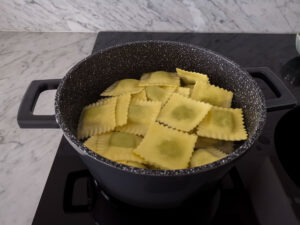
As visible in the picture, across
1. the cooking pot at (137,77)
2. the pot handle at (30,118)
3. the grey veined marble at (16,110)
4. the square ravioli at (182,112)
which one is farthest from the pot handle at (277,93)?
the grey veined marble at (16,110)

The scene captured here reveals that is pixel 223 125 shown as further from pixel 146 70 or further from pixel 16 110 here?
pixel 16 110

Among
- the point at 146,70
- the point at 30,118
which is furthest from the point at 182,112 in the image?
the point at 30,118

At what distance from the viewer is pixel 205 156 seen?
0.47m

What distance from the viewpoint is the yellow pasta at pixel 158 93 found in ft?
1.90

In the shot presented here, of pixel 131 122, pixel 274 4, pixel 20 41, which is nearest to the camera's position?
pixel 131 122

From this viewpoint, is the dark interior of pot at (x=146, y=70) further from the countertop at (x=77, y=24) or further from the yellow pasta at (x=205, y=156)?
the countertop at (x=77, y=24)

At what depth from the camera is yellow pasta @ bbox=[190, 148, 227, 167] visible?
0.46 meters

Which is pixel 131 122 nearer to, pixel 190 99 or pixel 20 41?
pixel 190 99

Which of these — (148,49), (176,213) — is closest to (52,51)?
(148,49)

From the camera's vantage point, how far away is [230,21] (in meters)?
0.90

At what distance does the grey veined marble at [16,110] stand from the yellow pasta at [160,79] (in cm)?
25

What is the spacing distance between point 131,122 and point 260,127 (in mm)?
230

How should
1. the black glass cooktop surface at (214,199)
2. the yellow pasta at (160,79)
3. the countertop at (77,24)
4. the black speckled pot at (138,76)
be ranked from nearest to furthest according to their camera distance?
the black speckled pot at (138,76), the black glass cooktop surface at (214,199), the yellow pasta at (160,79), the countertop at (77,24)

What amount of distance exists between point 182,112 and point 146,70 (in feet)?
0.49
